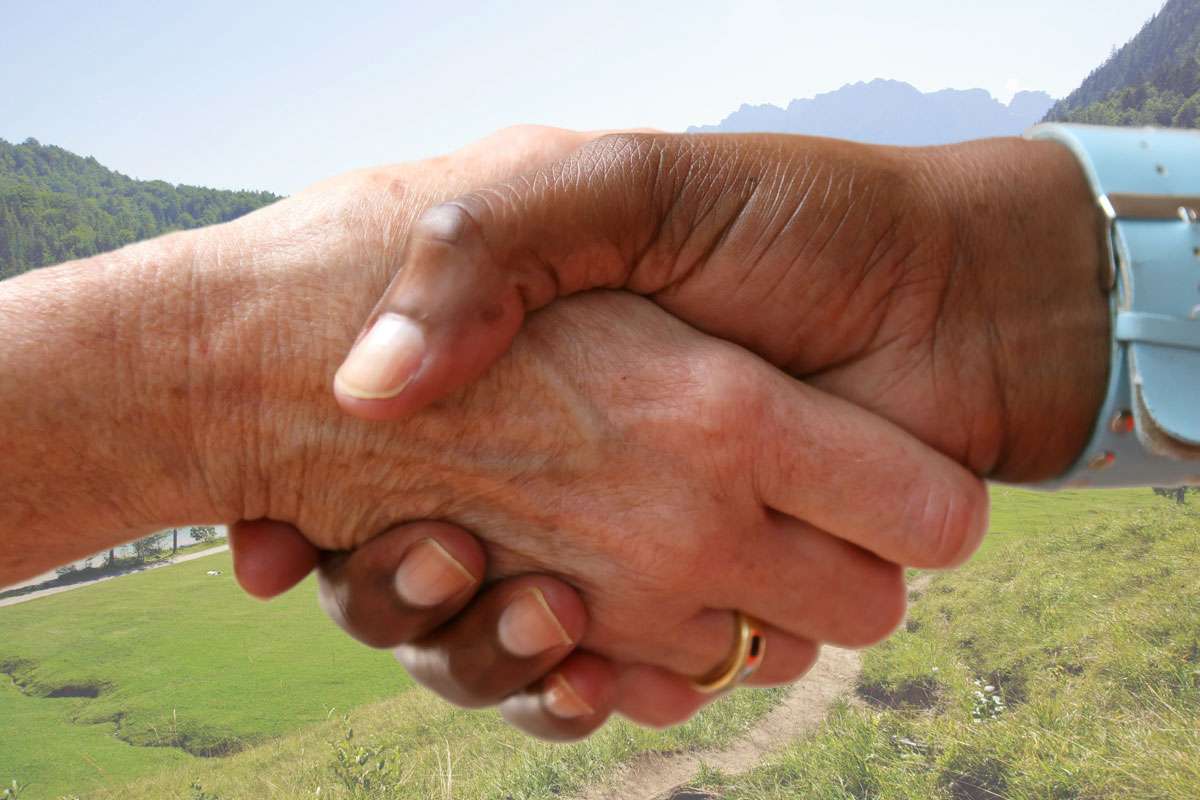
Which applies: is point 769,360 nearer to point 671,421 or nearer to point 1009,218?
point 671,421

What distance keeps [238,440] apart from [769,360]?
84 centimetres

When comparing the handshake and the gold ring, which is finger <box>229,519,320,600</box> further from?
the gold ring

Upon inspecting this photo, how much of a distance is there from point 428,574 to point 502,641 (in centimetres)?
18

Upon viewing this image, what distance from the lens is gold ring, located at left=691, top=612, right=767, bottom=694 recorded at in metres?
1.35

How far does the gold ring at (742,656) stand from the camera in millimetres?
1351

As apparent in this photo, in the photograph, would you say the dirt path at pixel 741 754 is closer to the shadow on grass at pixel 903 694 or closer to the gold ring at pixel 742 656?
the shadow on grass at pixel 903 694

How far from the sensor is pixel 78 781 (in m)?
4.46

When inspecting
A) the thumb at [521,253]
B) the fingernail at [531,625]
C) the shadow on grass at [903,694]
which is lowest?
the shadow on grass at [903,694]

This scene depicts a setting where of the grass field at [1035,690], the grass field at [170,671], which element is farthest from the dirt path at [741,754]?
the grass field at [170,671]

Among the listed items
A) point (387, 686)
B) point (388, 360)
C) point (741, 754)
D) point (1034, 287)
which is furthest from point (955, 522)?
point (387, 686)

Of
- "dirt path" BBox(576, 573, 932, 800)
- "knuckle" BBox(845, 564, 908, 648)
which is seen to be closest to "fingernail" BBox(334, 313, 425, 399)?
"knuckle" BBox(845, 564, 908, 648)

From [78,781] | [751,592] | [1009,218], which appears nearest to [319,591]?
[751,592]

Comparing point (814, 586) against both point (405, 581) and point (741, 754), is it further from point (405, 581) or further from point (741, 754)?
point (741, 754)

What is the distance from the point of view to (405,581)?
1.25 metres
